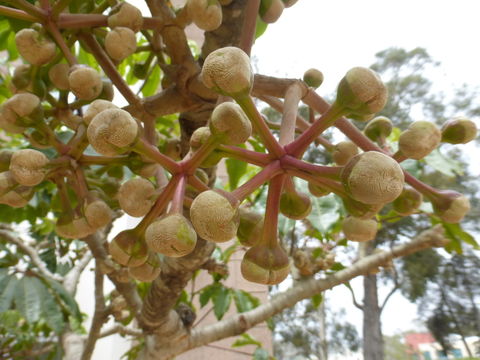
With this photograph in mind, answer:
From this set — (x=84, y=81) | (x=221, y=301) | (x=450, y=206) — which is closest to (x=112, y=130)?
(x=84, y=81)

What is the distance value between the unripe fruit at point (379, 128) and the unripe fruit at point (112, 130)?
0.39m

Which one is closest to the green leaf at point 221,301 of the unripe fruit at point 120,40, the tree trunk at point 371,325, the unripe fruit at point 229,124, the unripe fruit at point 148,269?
the tree trunk at point 371,325

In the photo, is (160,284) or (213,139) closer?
(213,139)

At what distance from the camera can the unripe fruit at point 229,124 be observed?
35 cm

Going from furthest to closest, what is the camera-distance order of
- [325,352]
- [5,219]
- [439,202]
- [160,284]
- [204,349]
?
[204,349]
[325,352]
[5,219]
[160,284]
[439,202]

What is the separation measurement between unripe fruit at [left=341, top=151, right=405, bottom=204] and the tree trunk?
115 cm

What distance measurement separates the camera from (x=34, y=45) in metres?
0.55

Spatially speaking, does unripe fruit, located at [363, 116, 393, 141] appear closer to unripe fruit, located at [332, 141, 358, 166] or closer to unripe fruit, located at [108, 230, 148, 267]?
unripe fruit, located at [332, 141, 358, 166]

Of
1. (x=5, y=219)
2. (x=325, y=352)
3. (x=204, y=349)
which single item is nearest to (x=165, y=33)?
(x=5, y=219)

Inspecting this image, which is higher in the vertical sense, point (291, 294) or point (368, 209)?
point (291, 294)

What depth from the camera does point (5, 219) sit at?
1.09 m

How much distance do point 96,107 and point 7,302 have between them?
3.26ft

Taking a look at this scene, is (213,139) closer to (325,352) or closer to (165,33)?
(165,33)

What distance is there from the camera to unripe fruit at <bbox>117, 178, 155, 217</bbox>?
44cm
